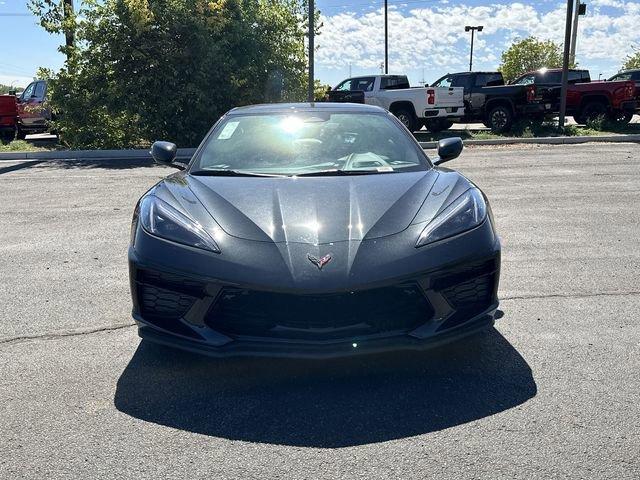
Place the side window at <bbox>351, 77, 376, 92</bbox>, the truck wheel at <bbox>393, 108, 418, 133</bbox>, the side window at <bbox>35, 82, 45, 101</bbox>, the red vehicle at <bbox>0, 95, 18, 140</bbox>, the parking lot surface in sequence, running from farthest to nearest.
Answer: the side window at <bbox>35, 82, 45, 101</bbox> < the side window at <bbox>351, 77, 376, 92</bbox> < the red vehicle at <bbox>0, 95, 18, 140</bbox> < the truck wheel at <bbox>393, 108, 418, 133</bbox> < the parking lot surface

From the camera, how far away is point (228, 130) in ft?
15.2

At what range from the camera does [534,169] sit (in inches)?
445

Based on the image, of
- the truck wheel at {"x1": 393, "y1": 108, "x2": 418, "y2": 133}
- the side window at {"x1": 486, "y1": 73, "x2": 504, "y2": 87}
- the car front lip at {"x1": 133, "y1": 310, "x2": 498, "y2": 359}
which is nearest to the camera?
the car front lip at {"x1": 133, "y1": 310, "x2": 498, "y2": 359}

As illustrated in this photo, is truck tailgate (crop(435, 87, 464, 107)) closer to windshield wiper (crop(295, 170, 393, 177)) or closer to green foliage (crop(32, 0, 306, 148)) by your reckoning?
green foliage (crop(32, 0, 306, 148))

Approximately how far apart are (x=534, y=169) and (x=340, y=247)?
9277 mm

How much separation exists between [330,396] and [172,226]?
120cm

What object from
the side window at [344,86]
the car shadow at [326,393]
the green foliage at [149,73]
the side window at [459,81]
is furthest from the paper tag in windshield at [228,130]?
the side window at [459,81]

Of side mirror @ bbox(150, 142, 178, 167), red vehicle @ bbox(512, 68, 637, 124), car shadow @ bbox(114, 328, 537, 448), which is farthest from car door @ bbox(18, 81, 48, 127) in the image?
car shadow @ bbox(114, 328, 537, 448)

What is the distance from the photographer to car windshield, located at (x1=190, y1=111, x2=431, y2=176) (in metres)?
4.11

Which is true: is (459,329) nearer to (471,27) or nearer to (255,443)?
(255,443)

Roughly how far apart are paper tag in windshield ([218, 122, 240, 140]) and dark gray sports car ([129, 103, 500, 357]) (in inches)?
38.0

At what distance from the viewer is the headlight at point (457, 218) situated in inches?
122

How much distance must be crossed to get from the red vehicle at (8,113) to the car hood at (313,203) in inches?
678

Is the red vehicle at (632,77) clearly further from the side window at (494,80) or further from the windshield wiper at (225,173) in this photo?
the windshield wiper at (225,173)
